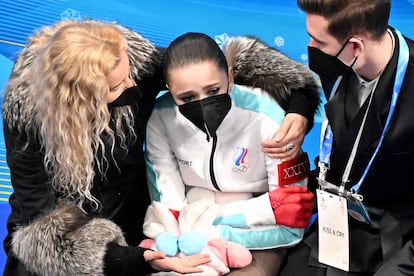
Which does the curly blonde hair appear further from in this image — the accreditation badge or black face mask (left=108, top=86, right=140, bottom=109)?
the accreditation badge

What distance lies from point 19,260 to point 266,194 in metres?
0.79

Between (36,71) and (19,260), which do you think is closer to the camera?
(36,71)

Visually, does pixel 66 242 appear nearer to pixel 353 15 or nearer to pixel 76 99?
pixel 76 99

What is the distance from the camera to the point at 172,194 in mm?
1776

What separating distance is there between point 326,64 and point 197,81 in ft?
1.17

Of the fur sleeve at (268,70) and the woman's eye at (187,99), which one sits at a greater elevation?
the fur sleeve at (268,70)

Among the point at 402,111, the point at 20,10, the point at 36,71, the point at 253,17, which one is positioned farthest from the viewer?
the point at 253,17

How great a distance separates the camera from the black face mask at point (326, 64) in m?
1.54

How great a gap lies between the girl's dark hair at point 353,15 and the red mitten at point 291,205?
473 mm

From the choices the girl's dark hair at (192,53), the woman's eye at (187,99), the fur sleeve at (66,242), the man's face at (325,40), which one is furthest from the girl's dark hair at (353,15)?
the fur sleeve at (66,242)

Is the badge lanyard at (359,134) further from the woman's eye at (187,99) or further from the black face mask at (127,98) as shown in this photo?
the black face mask at (127,98)

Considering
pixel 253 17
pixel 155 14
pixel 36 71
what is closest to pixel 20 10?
pixel 155 14

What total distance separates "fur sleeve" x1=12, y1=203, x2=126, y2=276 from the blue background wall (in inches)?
63.5

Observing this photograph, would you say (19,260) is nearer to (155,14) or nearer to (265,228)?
(265,228)
